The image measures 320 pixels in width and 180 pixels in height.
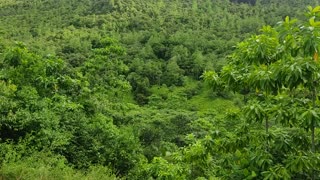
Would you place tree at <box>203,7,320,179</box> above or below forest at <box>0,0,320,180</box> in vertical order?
above

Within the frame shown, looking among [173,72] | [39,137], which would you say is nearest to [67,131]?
[39,137]

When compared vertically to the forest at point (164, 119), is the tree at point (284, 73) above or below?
above

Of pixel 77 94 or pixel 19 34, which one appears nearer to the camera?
pixel 77 94

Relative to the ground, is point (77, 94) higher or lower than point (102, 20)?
higher

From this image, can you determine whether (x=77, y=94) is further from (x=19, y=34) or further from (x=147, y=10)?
(x=147, y=10)

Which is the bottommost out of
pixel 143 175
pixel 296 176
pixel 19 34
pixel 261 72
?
pixel 19 34

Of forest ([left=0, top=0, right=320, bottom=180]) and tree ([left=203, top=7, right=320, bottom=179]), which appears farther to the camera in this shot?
forest ([left=0, top=0, right=320, bottom=180])

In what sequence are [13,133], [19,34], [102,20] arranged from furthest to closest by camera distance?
[102,20] → [19,34] → [13,133]

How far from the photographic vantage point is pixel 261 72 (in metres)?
4.17

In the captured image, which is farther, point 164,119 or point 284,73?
point 164,119

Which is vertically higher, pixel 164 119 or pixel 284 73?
pixel 284 73

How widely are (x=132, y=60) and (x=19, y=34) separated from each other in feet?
77.3

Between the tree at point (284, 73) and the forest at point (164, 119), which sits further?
the forest at point (164, 119)

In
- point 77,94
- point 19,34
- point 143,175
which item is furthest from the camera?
point 19,34
